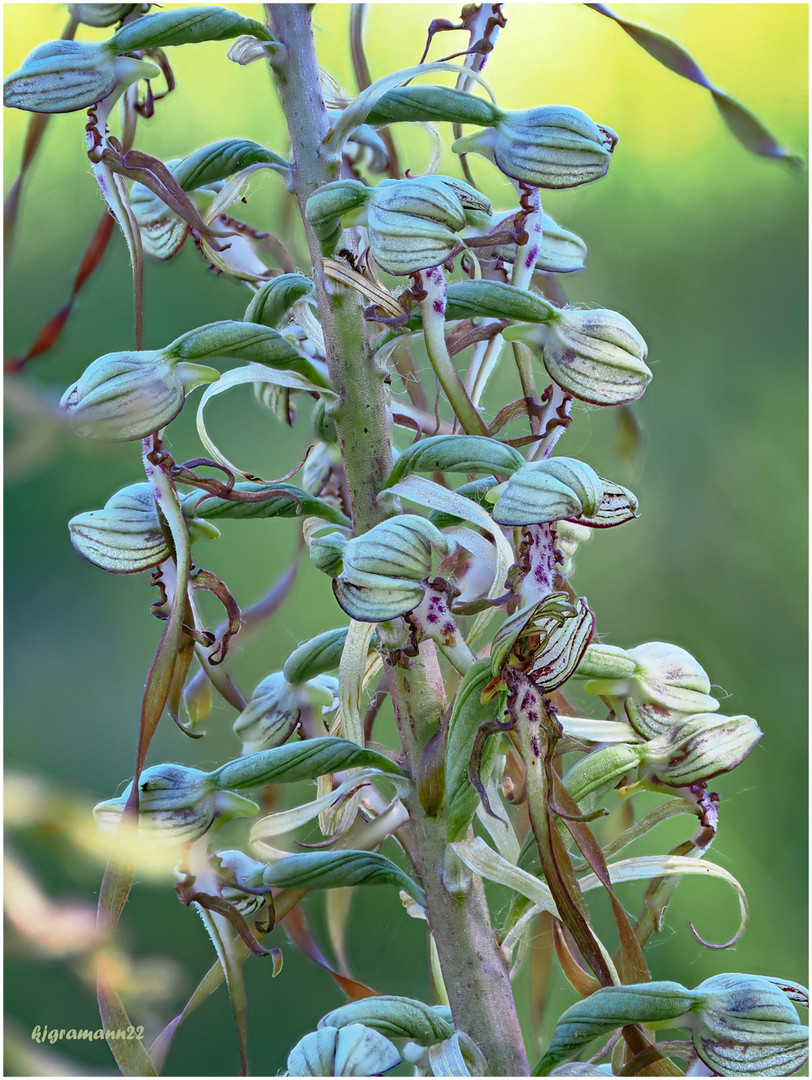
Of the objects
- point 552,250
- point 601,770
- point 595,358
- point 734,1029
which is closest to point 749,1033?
point 734,1029

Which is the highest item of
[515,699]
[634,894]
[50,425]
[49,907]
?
[50,425]

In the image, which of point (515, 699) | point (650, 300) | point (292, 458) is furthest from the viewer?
point (650, 300)

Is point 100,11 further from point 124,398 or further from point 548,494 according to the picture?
point 548,494

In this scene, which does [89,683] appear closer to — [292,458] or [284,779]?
[292,458]

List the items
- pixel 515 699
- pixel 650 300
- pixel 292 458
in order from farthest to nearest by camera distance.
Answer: pixel 650 300, pixel 292 458, pixel 515 699

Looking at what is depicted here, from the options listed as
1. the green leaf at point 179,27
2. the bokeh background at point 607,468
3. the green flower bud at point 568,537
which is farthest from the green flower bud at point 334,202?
the bokeh background at point 607,468

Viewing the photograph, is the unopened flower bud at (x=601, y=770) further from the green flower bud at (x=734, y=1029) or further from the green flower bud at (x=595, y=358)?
the green flower bud at (x=595, y=358)

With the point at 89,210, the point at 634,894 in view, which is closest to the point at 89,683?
the point at 89,210
